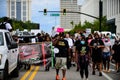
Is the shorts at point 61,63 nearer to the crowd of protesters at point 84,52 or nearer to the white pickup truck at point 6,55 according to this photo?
the crowd of protesters at point 84,52

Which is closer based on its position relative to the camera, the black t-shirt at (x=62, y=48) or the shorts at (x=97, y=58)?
the black t-shirt at (x=62, y=48)

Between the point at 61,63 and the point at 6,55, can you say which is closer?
the point at 6,55

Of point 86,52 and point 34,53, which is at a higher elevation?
point 86,52

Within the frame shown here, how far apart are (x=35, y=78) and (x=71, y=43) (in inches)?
295

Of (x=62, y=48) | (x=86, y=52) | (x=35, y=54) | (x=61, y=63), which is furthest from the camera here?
(x=35, y=54)

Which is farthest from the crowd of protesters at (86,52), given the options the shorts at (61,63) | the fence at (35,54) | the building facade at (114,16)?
the building facade at (114,16)

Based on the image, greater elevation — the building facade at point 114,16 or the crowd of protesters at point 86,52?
the building facade at point 114,16

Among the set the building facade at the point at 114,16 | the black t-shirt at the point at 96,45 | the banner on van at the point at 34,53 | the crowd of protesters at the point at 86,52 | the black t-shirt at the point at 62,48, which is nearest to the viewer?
the crowd of protesters at the point at 86,52

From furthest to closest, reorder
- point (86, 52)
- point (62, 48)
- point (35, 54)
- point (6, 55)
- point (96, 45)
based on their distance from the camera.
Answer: point (35, 54)
point (96, 45)
point (62, 48)
point (86, 52)
point (6, 55)

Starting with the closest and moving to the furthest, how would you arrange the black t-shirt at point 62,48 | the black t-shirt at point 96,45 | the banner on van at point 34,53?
1. the black t-shirt at point 62,48
2. the black t-shirt at point 96,45
3. the banner on van at point 34,53

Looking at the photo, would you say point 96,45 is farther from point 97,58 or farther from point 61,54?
point 61,54

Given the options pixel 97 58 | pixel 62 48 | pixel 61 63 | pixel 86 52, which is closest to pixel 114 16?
pixel 97 58

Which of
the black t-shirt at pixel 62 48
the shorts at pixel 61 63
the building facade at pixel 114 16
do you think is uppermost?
the building facade at pixel 114 16

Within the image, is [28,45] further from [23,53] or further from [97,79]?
[97,79]
